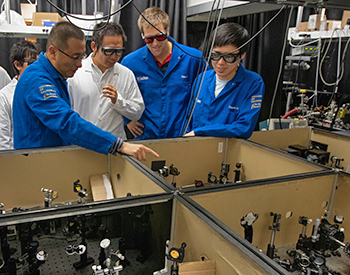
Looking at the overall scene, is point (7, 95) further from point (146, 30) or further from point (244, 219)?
point (244, 219)

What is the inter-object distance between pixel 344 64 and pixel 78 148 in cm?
357

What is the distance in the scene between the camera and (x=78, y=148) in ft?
4.52

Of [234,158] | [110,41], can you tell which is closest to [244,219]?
[234,158]

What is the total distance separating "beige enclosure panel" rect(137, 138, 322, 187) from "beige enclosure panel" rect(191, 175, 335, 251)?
196mm

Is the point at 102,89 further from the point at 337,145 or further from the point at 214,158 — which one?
the point at 337,145

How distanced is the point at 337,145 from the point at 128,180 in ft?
5.50

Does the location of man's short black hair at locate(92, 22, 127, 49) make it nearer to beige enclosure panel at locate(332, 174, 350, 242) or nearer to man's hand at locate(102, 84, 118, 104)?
man's hand at locate(102, 84, 118, 104)

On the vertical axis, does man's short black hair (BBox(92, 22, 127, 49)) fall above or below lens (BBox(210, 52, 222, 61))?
above

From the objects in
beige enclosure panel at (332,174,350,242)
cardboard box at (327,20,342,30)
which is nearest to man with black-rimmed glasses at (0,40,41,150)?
beige enclosure panel at (332,174,350,242)

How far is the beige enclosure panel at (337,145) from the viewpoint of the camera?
2.06m

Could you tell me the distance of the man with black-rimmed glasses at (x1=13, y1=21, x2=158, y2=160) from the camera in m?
1.27

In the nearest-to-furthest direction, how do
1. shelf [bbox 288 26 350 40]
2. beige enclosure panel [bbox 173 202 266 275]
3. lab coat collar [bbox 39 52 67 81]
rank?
beige enclosure panel [bbox 173 202 266 275] → lab coat collar [bbox 39 52 67 81] → shelf [bbox 288 26 350 40]

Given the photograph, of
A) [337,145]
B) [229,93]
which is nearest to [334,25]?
[337,145]

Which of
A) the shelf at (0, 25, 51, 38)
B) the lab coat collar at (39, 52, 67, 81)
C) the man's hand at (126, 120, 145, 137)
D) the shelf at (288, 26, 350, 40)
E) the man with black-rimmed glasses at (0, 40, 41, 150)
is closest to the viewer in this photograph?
the lab coat collar at (39, 52, 67, 81)
